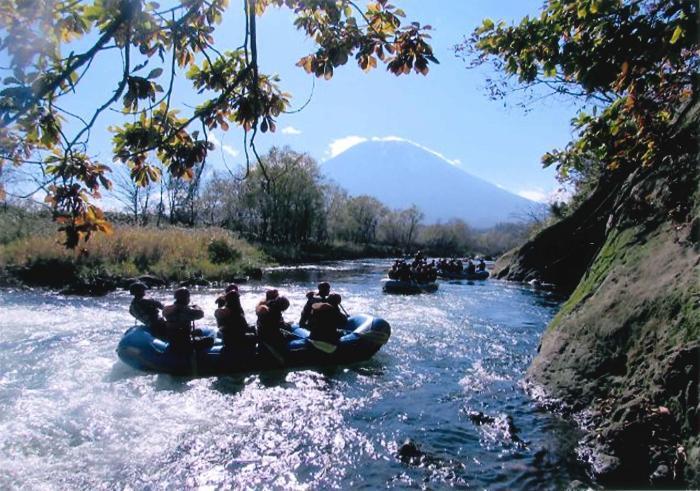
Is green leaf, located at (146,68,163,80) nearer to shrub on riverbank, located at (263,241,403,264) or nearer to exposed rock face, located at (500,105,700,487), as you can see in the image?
exposed rock face, located at (500,105,700,487)

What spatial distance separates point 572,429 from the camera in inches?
247

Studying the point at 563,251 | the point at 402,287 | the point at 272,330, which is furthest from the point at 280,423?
the point at 563,251

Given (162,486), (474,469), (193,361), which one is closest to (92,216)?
(162,486)

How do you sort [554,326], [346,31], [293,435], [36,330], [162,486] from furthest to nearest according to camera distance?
[36,330] → [554,326] → [293,435] → [162,486] → [346,31]

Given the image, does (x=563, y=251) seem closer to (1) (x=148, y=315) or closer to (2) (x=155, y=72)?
(1) (x=148, y=315)

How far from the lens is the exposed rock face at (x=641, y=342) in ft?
15.6

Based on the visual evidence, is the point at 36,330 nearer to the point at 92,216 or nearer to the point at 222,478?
the point at 222,478

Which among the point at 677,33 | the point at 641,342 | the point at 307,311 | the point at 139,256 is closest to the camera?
the point at 677,33

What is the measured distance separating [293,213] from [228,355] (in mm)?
49252

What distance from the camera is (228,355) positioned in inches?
362

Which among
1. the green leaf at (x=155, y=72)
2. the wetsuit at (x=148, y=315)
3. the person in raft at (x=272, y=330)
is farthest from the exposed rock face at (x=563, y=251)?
the green leaf at (x=155, y=72)

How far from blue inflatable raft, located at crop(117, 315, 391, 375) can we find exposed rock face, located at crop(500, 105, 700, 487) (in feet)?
11.8

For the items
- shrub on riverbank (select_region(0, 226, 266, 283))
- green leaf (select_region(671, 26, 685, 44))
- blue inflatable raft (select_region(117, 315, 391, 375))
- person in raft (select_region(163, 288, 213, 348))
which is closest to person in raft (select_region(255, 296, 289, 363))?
blue inflatable raft (select_region(117, 315, 391, 375))

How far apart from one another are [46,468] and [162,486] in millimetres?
1472
